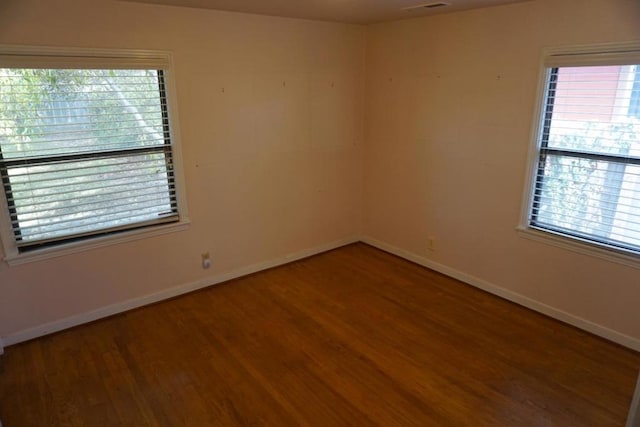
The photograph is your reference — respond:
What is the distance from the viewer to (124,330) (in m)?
3.21

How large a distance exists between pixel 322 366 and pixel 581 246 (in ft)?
6.60

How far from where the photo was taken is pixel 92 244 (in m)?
3.23

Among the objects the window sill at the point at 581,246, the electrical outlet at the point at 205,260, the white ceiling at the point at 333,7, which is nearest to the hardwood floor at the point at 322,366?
the electrical outlet at the point at 205,260

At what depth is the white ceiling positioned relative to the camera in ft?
10.0

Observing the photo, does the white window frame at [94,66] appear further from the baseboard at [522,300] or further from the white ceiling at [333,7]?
the baseboard at [522,300]

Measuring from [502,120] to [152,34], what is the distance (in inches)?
107

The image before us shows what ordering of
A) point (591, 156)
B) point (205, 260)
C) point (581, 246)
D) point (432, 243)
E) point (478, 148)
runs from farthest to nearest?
point (432, 243) → point (205, 260) → point (478, 148) → point (581, 246) → point (591, 156)

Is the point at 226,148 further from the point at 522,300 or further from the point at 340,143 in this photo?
the point at 522,300

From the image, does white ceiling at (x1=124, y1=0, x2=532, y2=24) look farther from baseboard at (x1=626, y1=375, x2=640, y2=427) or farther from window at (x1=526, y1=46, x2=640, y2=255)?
baseboard at (x1=626, y1=375, x2=640, y2=427)

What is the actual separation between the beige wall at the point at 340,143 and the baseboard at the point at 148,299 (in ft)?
0.12

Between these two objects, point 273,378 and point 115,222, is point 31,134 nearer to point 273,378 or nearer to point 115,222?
point 115,222

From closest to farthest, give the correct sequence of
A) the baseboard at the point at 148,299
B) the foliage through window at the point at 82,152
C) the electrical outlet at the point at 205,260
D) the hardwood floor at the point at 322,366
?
1. the hardwood floor at the point at 322,366
2. the foliage through window at the point at 82,152
3. the baseboard at the point at 148,299
4. the electrical outlet at the point at 205,260

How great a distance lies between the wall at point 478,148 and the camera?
2971 millimetres

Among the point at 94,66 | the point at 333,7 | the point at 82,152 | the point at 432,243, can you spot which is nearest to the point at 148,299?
the point at 82,152
